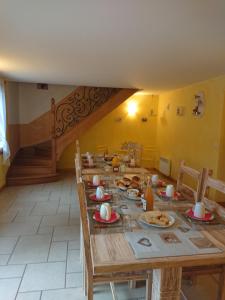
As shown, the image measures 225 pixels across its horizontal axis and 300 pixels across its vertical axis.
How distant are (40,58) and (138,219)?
2369mm

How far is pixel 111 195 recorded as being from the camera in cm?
204

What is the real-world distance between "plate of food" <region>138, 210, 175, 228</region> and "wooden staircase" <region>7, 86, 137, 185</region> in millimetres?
3899

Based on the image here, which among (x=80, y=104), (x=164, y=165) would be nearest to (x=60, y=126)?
(x=80, y=104)

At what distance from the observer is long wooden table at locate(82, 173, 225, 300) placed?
112 cm

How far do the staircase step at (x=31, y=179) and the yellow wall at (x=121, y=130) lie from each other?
1123 millimetres

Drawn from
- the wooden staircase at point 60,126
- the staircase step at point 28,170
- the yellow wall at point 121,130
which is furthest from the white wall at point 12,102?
the yellow wall at point 121,130

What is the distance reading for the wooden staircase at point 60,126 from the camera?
5.29 metres

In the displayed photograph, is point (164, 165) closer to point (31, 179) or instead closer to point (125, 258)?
point (31, 179)

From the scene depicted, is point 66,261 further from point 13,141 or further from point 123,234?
point 13,141

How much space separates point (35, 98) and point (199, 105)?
155 inches

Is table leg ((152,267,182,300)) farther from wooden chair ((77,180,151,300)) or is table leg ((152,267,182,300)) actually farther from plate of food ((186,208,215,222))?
plate of food ((186,208,215,222))

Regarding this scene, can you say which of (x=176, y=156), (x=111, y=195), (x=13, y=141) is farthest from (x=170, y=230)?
(x=13, y=141)

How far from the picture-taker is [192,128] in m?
4.65

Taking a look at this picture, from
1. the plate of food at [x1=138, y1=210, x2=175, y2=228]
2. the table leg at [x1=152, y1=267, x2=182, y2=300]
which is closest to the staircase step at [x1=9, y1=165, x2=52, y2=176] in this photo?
the plate of food at [x1=138, y1=210, x2=175, y2=228]
